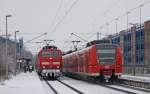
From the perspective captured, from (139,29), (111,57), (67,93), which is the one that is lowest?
(67,93)

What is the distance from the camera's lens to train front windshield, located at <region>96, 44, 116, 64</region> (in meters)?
36.0

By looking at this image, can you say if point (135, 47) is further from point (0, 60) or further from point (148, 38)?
point (0, 60)

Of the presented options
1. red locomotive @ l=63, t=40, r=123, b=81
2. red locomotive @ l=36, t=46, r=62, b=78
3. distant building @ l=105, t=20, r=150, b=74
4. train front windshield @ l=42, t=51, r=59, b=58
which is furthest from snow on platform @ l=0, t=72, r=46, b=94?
distant building @ l=105, t=20, r=150, b=74

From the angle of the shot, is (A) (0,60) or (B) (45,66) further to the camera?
(A) (0,60)

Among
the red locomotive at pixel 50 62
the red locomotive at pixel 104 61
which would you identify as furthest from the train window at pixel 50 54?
the red locomotive at pixel 104 61

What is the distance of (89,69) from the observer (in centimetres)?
3678

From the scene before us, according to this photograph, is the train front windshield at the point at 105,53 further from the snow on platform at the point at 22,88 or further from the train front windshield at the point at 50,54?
the train front windshield at the point at 50,54

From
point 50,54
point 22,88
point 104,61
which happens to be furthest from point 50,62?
point 22,88

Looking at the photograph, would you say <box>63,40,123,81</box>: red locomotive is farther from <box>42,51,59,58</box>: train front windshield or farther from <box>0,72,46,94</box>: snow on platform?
<box>42,51,59,58</box>: train front windshield

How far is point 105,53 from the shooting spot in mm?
36000

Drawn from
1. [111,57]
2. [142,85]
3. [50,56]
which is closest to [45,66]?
[50,56]

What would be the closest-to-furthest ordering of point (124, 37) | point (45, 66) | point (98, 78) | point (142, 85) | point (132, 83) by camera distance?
point (142, 85), point (132, 83), point (98, 78), point (45, 66), point (124, 37)

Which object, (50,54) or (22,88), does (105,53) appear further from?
(50,54)

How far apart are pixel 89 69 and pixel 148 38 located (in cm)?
4365
